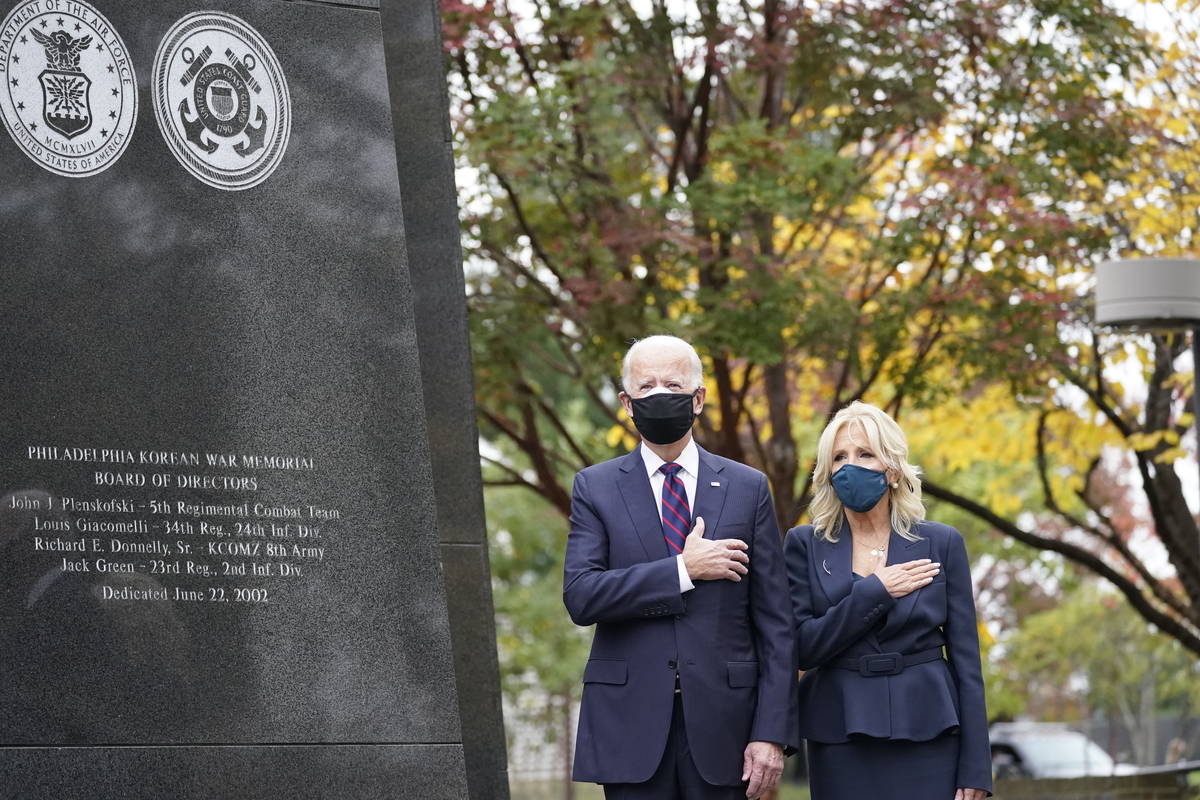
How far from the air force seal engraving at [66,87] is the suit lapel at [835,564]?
2.63 meters

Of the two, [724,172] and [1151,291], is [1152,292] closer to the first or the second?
[1151,291]

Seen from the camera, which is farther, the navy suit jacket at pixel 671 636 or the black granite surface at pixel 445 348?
the black granite surface at pixel 445 348

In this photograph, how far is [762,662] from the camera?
5.15 metres

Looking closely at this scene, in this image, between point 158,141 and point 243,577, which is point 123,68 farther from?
point 243,577

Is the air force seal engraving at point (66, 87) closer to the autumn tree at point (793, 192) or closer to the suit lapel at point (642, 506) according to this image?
the suit lapel at point (642, 506)

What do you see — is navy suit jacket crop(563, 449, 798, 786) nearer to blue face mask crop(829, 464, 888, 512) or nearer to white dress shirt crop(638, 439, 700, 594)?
white dress shirt crop(638, 439, 700, 594)

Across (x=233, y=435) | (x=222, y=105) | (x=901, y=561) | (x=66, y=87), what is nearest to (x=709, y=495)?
(x=901, y=561)

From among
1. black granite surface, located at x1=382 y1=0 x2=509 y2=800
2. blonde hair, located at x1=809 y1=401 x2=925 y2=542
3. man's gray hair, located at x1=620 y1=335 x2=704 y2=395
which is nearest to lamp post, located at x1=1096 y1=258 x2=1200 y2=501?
black granite surface, located at x1=382 y1=0 x2=509 y2=800

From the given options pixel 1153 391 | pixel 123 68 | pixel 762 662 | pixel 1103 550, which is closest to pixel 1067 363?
pixel 1153 391

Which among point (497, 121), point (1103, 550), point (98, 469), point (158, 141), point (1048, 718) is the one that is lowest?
point (1048, 718)

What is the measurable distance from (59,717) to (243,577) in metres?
0.69

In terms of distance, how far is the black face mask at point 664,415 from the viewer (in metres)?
5.15

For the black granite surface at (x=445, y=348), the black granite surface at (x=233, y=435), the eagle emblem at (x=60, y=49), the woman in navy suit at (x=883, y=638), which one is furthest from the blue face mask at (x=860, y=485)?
the eagle emblem at (x=60, y=49)

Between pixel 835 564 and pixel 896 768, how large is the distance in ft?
2.26
